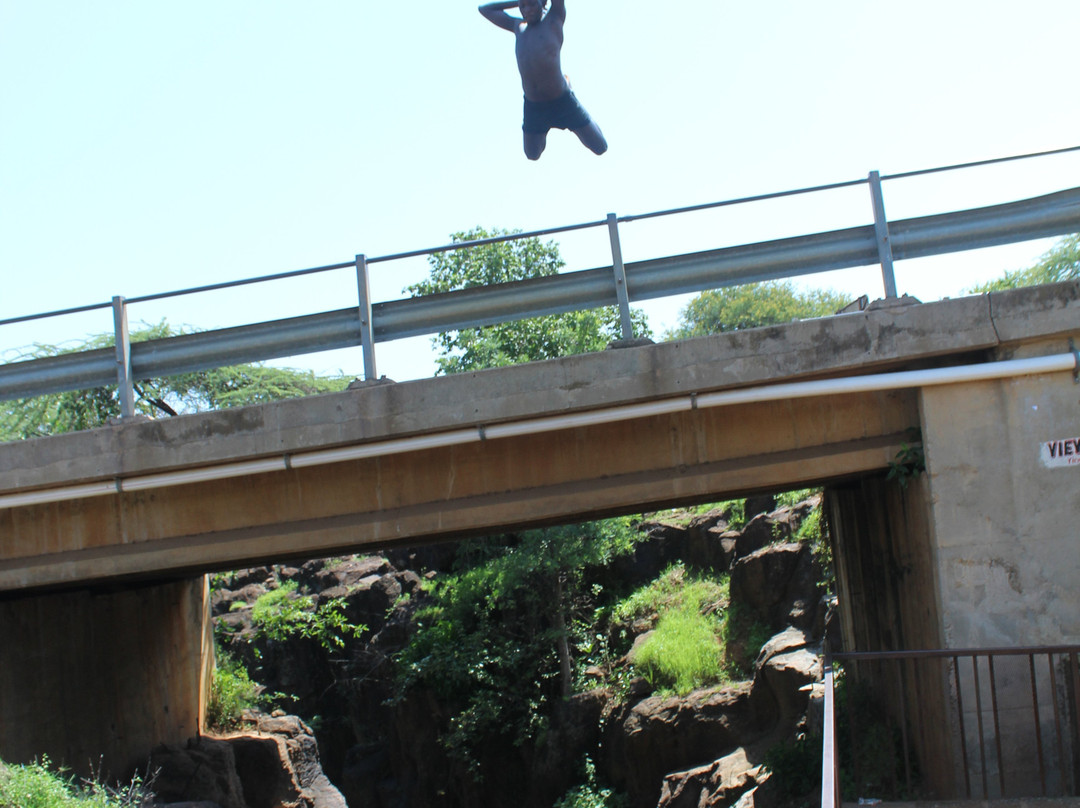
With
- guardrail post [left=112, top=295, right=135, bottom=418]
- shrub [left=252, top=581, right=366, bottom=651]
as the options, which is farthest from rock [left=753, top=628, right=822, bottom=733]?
shrub [left=252, top=581, right=366, bottom=651]

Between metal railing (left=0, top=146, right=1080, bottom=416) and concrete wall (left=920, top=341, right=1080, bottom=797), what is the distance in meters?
1.12

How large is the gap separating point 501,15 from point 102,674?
9.31m

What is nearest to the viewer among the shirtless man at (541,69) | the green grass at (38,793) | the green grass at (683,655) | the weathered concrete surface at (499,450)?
the shirtless man at (541,69)

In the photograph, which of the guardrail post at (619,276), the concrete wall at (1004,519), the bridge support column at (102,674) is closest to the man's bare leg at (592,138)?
the guardrail post at (619,276)

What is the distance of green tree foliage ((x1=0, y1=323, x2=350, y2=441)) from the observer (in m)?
18.7

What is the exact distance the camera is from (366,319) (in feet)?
26.9

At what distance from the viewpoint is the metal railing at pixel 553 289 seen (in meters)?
8.02

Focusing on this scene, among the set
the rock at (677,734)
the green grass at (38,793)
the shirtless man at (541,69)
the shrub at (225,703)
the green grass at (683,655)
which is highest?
the shirtless man at (541,69)

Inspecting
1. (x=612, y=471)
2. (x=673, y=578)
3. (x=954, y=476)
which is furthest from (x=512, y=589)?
(x=954, y=476)

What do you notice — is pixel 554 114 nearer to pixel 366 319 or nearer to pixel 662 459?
pixel 366 319

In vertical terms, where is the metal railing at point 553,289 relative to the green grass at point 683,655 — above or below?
above

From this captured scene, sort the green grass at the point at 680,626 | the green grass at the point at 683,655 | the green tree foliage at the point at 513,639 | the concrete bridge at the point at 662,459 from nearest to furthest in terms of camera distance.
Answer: the concrete bridge at the point at 662,459 → the green grass at the point at 683,655 → the green grass at the point at 680,626 → the green tree foliage at the point at 513,639

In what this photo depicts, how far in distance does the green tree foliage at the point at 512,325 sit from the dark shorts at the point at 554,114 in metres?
13.2

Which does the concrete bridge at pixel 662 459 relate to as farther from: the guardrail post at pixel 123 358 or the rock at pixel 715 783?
the rock at pixel 715 783
